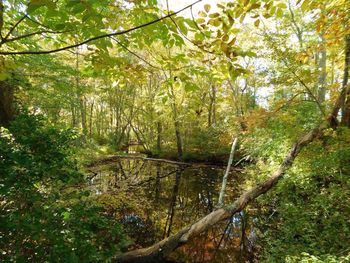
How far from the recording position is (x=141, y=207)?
8.86 metres

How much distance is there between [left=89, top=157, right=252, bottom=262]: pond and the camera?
6162 millimetres

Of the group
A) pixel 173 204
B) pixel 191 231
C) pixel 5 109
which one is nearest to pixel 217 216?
pixel 191 231

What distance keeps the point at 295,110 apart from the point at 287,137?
204 centimetres

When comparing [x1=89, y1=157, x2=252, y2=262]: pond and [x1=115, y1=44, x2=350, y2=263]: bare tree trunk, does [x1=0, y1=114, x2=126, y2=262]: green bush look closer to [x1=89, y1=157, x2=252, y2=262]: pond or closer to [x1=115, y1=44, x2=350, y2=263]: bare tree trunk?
[x1=115, y1=44, x2=350, y2=263]: bare tree trunk

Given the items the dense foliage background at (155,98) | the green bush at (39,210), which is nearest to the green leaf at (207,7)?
the dense foliage background at (155,98)

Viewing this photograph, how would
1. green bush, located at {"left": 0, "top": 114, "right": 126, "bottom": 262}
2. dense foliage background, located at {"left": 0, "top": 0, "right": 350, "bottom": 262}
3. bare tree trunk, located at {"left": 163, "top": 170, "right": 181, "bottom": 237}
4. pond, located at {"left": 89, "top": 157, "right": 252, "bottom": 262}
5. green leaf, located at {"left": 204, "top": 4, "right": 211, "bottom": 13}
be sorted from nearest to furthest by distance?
green leaf, located at {"left": 204, "top": 4, "right": 211, "bottom": 13}, dense foliage background, located at {"left": 0, "top": 0, "right": 350, "bottom": 262}, green bush, located at {"left": 0, "top": 114, "right": 126, "bottom": 262}, pond, located at {"left": 89, "top": 157, "right": 252, "bottom": 262}, bare tree trunk, located at {"left": 163, "top": 170, "right": 181, "bottom": 237}

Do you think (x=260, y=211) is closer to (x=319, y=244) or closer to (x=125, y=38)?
(x=319, y=244)

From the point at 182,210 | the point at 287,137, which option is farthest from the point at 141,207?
the point at 287,137

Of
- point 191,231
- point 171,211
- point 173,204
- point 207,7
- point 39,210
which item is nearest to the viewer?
point 207,7

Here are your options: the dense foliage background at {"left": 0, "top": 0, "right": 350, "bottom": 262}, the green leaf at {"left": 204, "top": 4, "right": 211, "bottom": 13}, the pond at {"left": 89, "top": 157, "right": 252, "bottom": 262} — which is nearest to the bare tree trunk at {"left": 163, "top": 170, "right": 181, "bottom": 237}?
the pond at {"left": 89, "top": 157, "right": 252, "bottom": 262}

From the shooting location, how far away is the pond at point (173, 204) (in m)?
6.16

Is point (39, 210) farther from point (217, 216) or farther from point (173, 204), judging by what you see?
point (173, 204)

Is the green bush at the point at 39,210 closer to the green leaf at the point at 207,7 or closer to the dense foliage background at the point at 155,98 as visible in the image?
the dense foliage background at the point at 155,98

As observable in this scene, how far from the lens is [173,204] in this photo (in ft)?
31.2
